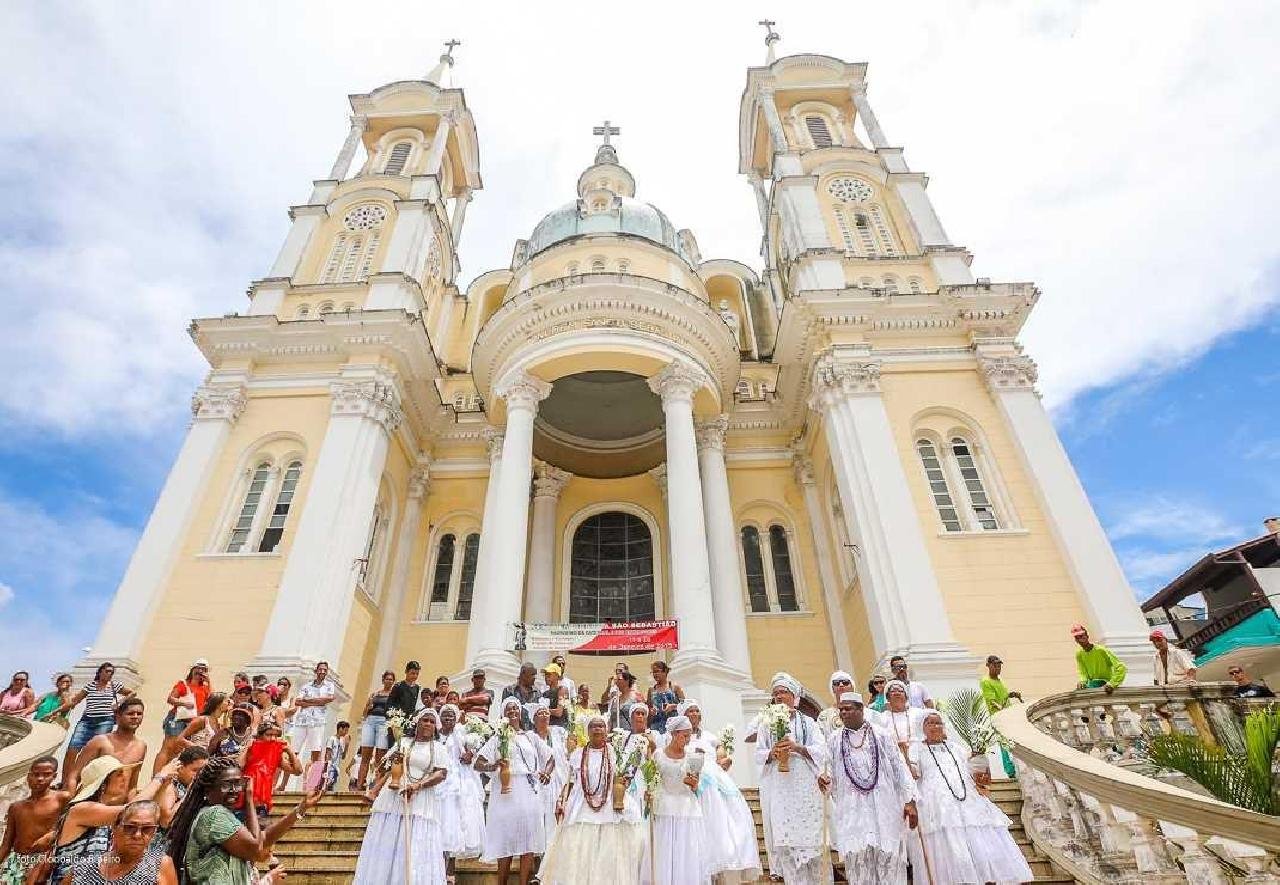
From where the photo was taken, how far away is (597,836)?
5.44 meters

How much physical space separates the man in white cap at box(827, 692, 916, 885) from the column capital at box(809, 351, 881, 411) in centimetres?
999

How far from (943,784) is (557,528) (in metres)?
13.3

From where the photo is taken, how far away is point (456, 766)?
20.5 feet

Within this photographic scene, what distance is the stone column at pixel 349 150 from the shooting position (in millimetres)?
22453

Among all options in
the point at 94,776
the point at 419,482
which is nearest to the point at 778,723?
the point at 94,776

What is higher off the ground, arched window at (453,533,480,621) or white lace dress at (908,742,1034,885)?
arched window at (453,533,480,621)

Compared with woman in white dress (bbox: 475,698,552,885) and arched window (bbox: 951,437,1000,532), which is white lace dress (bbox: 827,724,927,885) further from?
arched window (bbox: 951,437,1000,532)

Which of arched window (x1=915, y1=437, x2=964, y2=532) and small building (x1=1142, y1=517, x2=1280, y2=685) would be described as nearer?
arched window (x1=915, y1=437, x2=964, y2=532)

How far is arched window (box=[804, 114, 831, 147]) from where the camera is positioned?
921 inches

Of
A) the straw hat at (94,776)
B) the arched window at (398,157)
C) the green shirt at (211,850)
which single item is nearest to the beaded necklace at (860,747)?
the green shirt at (211,850)

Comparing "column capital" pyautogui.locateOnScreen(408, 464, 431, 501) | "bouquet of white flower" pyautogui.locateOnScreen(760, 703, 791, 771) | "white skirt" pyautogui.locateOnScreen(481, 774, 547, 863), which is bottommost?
"white skirt" pyautogui.locateOnScreen(481, 774, 547, 863)

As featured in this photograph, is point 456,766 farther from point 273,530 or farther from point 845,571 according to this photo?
point 845,571

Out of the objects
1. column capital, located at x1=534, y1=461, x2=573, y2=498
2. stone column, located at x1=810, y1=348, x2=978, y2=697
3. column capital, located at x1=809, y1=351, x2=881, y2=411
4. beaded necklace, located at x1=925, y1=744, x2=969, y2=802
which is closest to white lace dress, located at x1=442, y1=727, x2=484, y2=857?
beaded necklace, located at x1=925, y1=744, x2=969, y2=802

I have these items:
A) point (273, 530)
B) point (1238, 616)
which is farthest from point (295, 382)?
point (1238, 616)
